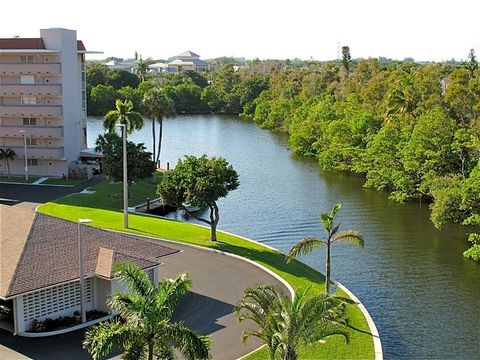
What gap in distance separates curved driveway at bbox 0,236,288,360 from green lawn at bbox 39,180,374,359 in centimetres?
131

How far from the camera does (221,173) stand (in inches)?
1802

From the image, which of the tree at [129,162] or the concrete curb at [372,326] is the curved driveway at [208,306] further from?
the tree at [129,162]

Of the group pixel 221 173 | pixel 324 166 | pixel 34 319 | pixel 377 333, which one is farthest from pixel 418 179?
pixel 34 319

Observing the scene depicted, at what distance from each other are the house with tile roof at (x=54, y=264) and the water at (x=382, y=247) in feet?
43.2

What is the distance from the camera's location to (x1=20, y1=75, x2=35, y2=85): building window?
71.9 m

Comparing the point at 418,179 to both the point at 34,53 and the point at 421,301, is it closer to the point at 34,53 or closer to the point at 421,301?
the point at 421,301

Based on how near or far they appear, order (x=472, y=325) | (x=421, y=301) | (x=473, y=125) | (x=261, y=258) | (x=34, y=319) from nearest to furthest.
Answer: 1. (x=34, y=319)
2. (x=472, y=325)
3. (x=421, y=301)
4. (x=261, y=258)
5. (x=473, y=125)

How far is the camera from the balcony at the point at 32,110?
71688 millimetres

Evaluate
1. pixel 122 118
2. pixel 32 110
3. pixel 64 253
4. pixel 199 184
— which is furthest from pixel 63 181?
pixel 64 253

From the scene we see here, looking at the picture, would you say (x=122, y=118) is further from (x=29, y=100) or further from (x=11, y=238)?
(x=11, y=238)

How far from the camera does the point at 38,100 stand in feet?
237

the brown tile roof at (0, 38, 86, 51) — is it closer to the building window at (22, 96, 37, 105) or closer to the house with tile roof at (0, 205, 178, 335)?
the building window at (22, 96, 37, 105)

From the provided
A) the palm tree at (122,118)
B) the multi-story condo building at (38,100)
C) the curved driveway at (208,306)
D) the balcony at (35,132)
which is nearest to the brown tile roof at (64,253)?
the curved driveway at (208,306)

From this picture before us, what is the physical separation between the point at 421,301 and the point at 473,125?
32627 mm
